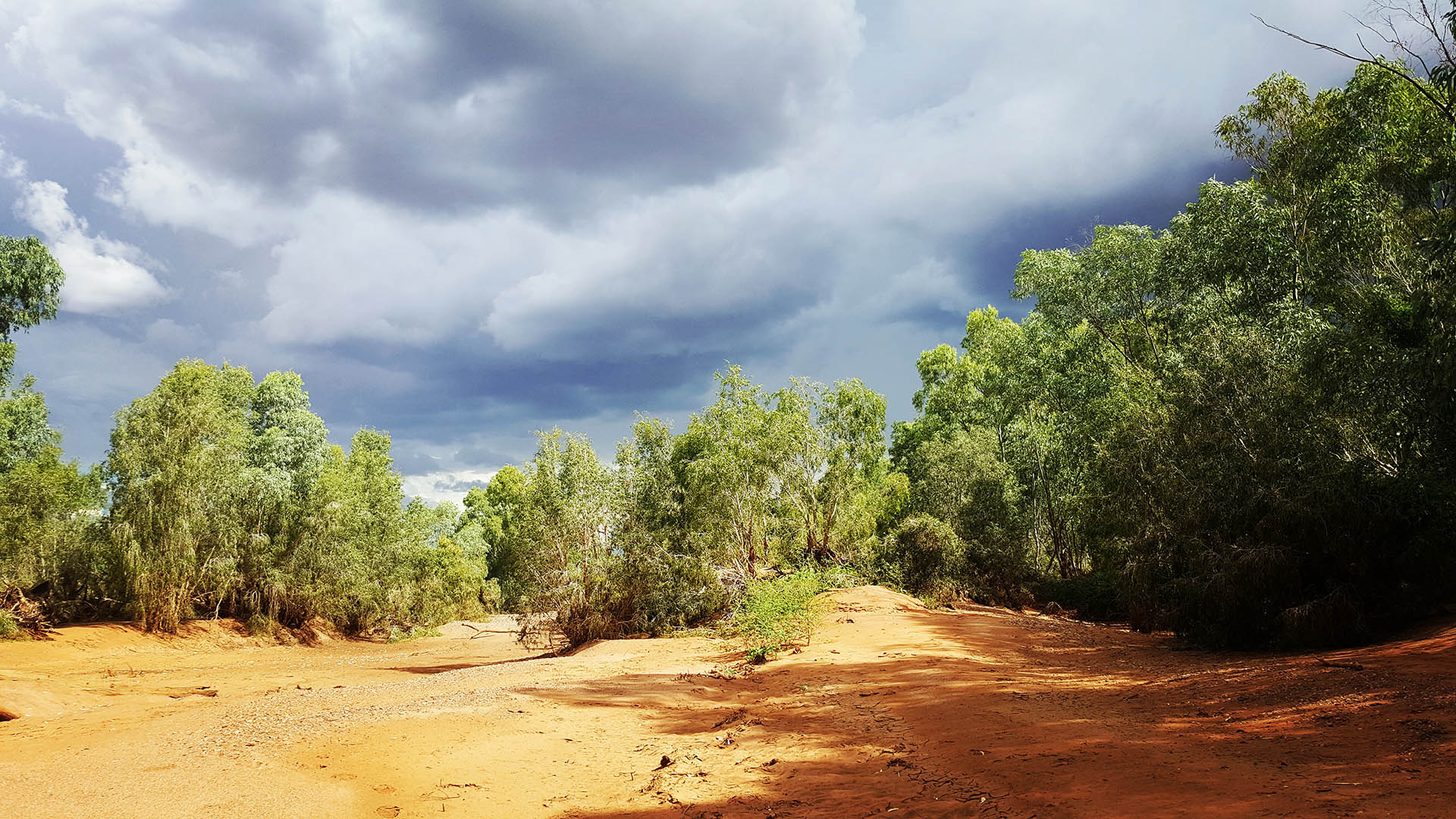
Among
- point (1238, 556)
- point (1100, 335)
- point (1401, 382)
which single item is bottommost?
point (1238, 556)

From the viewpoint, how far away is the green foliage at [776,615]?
14.6 metres

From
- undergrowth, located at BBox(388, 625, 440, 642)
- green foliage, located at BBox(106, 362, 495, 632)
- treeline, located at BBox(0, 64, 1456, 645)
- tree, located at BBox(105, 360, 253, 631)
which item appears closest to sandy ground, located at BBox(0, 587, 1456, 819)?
treeline, located at BBox(0, 64, 1456, 645)

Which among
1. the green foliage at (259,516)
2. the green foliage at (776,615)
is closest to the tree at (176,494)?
the green foliage at (259,516)

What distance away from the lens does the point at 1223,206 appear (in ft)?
69.4

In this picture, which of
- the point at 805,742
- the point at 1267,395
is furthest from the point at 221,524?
the point at 1267,395

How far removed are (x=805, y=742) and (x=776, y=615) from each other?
7.89 m

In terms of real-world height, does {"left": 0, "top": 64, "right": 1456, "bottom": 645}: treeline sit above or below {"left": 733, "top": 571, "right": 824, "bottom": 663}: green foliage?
above

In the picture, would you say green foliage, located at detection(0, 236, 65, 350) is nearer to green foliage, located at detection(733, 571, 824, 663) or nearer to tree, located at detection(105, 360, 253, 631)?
tree, located at detection(105, 360, 253, 631)

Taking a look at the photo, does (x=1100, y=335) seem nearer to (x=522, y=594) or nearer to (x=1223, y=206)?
(x=1223, y=206)

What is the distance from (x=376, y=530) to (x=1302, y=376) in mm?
34344

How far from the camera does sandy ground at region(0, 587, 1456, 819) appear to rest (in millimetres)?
5266

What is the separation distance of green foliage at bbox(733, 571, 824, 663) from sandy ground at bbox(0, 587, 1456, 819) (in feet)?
4.54

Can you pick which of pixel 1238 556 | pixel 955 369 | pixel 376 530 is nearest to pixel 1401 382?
pixel 1238 556

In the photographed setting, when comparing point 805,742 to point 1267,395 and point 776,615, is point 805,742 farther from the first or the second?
point 1267,395
